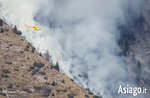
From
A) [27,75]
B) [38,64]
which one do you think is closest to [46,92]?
[27,75]

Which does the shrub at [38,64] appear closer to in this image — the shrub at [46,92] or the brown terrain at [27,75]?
the brown terrain at [27,75]

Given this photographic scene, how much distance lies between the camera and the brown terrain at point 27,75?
172875 mm

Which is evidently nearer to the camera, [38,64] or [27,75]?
[27,75]

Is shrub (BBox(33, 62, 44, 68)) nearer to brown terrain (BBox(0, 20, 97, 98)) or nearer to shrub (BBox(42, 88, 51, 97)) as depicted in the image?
brown terrain (BBox(0, 20, 97, 98))

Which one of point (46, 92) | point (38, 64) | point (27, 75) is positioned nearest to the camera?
point (46, 92)

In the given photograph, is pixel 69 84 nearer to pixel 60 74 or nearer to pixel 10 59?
pixel 60 74

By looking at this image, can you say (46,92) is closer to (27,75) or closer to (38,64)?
(27,75)

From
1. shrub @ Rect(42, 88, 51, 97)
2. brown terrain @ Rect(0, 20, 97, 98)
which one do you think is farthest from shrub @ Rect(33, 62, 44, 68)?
shrub @ Rect(42, 88, 51, 97)

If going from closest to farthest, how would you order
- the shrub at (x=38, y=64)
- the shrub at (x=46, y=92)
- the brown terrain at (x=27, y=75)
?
the brown terrain at (x=27, y=75)
the shrub at (x=46, y=92)
the shrub at (x=38, y=64)

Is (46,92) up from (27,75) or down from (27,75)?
down

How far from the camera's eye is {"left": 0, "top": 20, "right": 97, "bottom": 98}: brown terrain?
17288 centimetres

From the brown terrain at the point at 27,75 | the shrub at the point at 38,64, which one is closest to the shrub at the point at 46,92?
the brown terrain at the point at 27,75

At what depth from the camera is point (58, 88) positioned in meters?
183

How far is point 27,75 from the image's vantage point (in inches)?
7146
